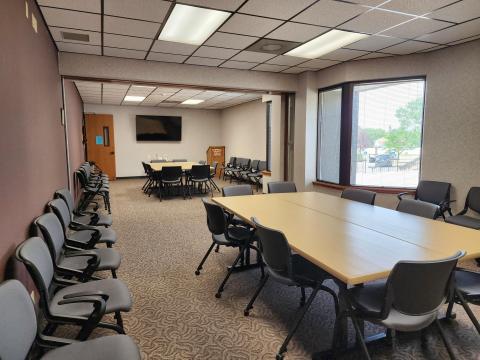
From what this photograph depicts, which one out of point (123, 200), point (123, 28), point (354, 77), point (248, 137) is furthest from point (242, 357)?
point (248, 137)

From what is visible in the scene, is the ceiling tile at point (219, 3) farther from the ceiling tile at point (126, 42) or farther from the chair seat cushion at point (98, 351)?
the chair seat cushion at point (98, 351)

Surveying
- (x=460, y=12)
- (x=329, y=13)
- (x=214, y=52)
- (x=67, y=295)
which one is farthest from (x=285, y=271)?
(x=214, y=52)

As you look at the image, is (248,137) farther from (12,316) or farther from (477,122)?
(12,316)

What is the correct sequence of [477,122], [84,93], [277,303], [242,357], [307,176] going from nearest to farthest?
[242,357] < [277,303] < [477,122] < [307,176] < [84,93]

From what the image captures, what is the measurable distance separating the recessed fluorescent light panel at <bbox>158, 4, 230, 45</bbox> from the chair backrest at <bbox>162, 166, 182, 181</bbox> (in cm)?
385

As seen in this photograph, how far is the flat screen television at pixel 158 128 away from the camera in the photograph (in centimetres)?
1136

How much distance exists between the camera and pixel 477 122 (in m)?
4.07

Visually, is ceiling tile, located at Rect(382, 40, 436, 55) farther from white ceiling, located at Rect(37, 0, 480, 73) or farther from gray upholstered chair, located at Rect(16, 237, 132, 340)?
gray upholstered chair, located at Rect(16, 237, 132, 340)

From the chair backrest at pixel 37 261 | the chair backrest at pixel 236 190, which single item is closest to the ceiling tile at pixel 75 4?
the chair backrest at pixel 37 261

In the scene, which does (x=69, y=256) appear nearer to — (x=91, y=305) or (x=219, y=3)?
(x=91, y=305)

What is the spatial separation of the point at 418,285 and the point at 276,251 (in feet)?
2.75

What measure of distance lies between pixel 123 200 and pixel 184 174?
162 cm

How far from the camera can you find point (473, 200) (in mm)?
3982

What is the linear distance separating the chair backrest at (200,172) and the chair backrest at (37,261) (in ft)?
19.1
